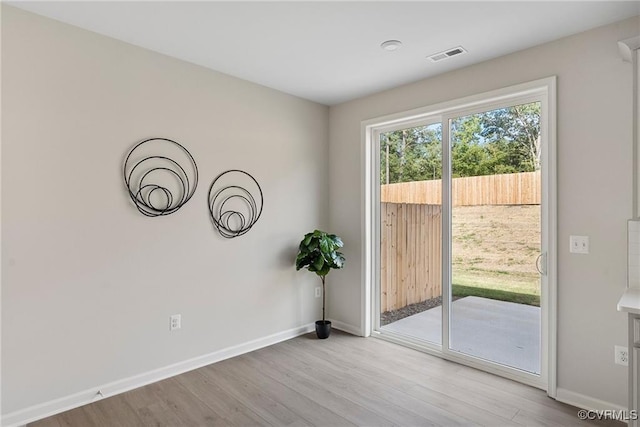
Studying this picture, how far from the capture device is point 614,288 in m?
2.31

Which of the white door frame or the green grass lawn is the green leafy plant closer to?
the white door frame

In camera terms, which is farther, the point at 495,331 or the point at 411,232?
the point at 411,232

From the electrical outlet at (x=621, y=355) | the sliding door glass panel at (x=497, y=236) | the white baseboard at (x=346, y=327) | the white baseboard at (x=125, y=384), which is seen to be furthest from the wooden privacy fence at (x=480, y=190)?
the white baseboard at (x=125, y=384)

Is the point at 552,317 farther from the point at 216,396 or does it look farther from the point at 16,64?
the point at 16,64

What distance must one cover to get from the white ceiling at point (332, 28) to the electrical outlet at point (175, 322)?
2119mm

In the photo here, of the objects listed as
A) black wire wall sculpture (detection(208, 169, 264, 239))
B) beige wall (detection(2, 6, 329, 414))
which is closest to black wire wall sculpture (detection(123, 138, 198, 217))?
beige wall (detection(2, 6, 329, 414))

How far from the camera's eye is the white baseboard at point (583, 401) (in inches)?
90.4

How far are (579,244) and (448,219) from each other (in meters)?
1.01

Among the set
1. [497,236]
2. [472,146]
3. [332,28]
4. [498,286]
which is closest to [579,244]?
[497,236]

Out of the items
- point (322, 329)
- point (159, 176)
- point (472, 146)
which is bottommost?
point (322, 329)

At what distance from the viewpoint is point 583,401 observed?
2.39 metres

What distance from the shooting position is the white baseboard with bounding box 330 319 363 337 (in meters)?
3.83

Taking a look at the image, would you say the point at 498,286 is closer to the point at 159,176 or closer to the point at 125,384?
the point at 159,176

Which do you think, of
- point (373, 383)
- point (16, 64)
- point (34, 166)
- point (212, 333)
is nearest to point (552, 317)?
point (373, 383)
